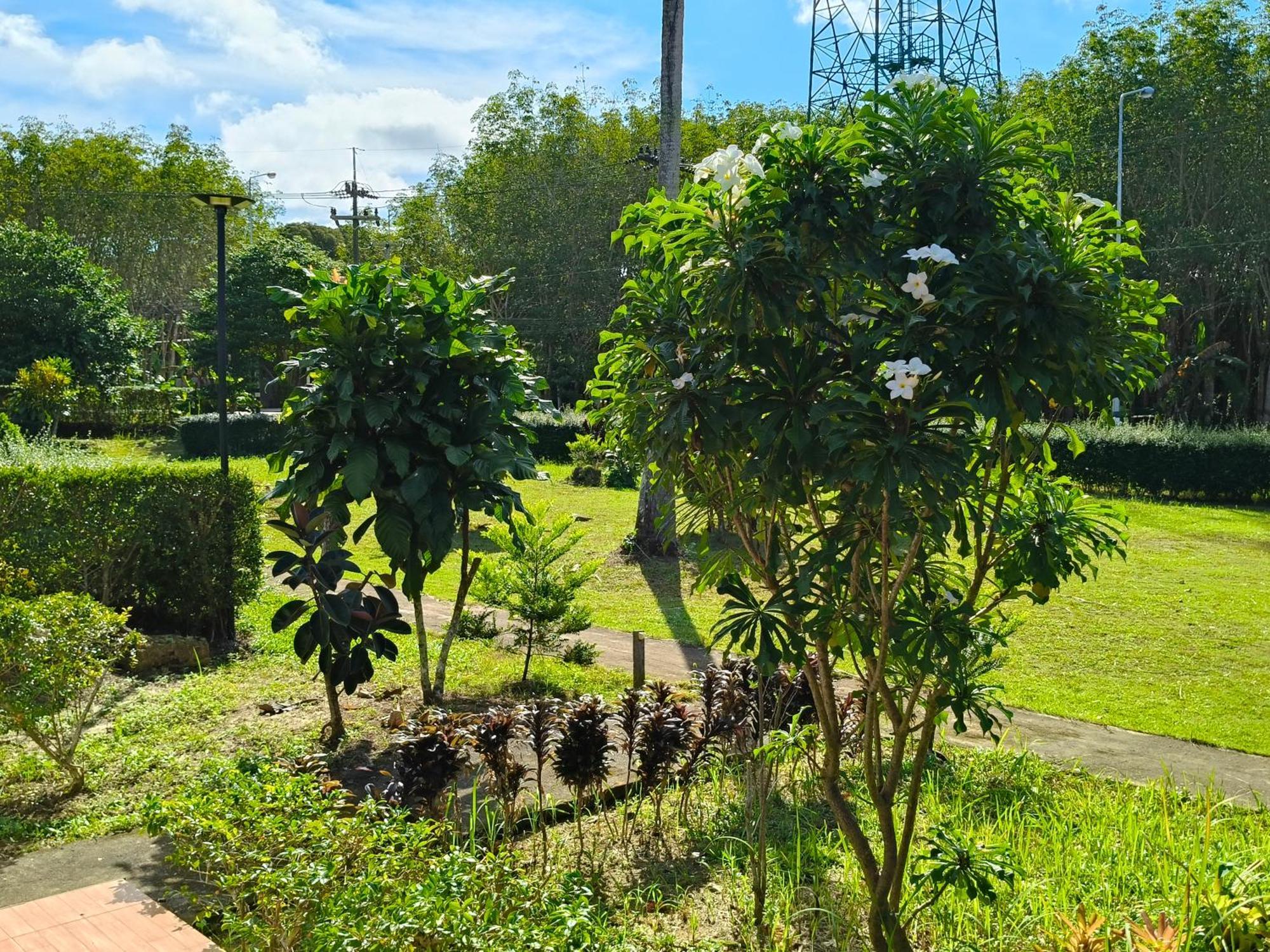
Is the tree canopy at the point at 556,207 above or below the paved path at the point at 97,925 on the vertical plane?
above

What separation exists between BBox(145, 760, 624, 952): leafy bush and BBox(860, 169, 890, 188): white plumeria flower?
2.27 m

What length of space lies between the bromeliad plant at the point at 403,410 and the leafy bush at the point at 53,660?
1.24 meters

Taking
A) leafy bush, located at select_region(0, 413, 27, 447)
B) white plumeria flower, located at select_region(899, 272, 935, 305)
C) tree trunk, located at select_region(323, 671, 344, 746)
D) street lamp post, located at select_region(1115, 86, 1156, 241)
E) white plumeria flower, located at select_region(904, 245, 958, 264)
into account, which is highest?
street lamp post, located at select_region(1115, 86, 1156, 241)

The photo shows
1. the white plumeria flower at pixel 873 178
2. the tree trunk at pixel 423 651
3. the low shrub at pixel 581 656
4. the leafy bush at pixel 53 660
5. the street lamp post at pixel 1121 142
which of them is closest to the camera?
the white plumeria flower at pixel 873 178

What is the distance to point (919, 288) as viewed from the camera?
2.65 m

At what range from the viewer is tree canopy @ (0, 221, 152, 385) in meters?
25.5

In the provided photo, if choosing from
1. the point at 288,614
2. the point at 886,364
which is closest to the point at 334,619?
the point at 288,614

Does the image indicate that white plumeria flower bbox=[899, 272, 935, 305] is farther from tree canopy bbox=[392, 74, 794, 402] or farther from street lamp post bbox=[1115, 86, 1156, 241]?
tree canopy bbox=[392, 74, 794, 402]

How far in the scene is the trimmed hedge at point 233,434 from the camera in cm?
2331

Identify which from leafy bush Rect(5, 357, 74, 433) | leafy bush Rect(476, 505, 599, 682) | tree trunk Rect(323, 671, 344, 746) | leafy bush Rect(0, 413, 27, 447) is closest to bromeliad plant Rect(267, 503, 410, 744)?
tree trunk Rect(323, 671, 344, 746)

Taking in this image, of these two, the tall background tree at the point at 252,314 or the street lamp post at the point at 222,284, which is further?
the tall background tree at the point at 252,314

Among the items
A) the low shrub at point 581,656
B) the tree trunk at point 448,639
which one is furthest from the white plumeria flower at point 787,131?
the low shrub at point 581,656

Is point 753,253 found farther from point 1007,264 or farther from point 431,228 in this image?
point 431,228

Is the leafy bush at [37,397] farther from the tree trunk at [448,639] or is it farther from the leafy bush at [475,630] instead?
the tree trunk at [448,639]
